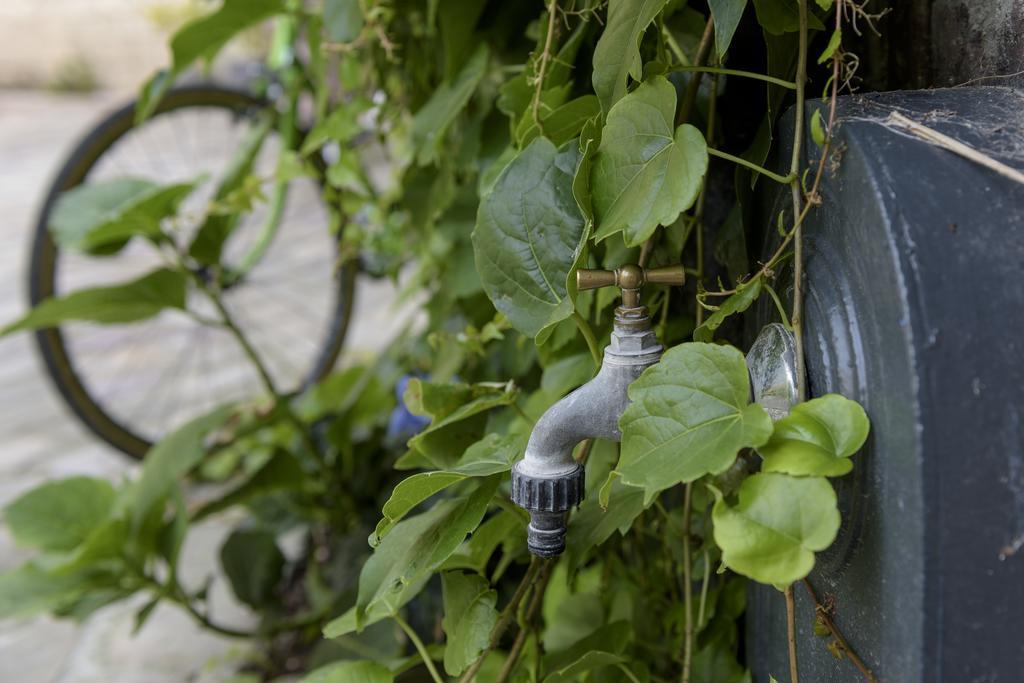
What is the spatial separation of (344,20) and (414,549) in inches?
22.0

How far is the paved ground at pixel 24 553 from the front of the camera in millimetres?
1620

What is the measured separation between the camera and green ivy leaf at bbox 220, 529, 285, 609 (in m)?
1.50

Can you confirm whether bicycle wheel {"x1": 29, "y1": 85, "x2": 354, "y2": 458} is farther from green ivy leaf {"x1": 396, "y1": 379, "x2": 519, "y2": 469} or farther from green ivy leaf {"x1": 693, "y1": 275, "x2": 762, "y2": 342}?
green ivy leaf {"x1": 693, "y1": 275, "x2": 762, "y2": 342}

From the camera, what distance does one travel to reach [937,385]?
0.44 metres

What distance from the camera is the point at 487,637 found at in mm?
656

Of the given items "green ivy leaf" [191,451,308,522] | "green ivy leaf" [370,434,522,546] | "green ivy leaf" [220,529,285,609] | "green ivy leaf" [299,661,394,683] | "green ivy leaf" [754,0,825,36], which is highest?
"green ivy leaf" [754,0,825,36]

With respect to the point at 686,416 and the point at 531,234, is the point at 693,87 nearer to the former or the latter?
the point at 531,234

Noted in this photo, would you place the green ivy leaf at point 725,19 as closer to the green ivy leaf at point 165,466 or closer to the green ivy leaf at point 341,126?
the green ivy leaf at point 341,126

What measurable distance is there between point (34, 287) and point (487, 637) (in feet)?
5.83

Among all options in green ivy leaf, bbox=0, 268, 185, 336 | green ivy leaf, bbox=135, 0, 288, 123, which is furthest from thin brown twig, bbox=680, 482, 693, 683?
green ivy leaf, bbox=0, 268, 185, 336

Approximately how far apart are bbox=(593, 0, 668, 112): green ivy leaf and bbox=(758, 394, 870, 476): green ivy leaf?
0.74 feet

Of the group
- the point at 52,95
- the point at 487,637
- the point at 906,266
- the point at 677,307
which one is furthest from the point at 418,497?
the point at 52,95

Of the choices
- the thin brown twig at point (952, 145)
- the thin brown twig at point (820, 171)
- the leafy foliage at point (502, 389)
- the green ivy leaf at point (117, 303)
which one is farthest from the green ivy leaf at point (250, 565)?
the thin brown twig at point (952, 145)

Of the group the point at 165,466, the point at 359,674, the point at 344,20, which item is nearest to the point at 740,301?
the point at 359,674
